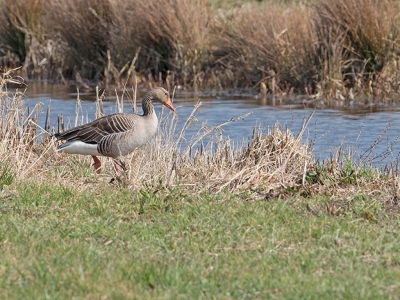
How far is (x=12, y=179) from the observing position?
27.1 ft

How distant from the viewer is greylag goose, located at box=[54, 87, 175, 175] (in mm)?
9734

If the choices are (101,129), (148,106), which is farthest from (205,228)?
(148,106)

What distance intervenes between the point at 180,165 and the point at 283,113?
7.27 meters

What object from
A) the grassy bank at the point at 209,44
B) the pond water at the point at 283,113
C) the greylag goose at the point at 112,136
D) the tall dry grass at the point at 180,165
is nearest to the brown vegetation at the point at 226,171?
the tall dry grass at the point at 180,165

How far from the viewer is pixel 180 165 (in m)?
9.52

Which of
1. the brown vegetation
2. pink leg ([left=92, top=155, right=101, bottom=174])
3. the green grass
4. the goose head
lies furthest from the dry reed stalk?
the green grass

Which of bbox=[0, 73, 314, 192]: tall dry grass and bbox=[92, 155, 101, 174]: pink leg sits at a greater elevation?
bbox=[0, 73, 314, 192]: tall dry grass

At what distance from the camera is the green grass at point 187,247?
17.0 ft

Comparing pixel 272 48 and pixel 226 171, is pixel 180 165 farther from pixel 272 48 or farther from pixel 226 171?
pixel 272 48

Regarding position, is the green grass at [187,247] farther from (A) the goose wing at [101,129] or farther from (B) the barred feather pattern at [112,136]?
(A) the goose wing at [101,129]

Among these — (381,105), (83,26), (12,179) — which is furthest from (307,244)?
(83,26)

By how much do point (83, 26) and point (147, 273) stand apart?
1676 cm

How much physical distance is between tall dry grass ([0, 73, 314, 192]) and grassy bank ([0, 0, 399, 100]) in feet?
22.9

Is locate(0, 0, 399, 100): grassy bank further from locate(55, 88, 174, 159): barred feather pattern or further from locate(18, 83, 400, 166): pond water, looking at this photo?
locate(55, 88, 174, 159): barred feather pattern
